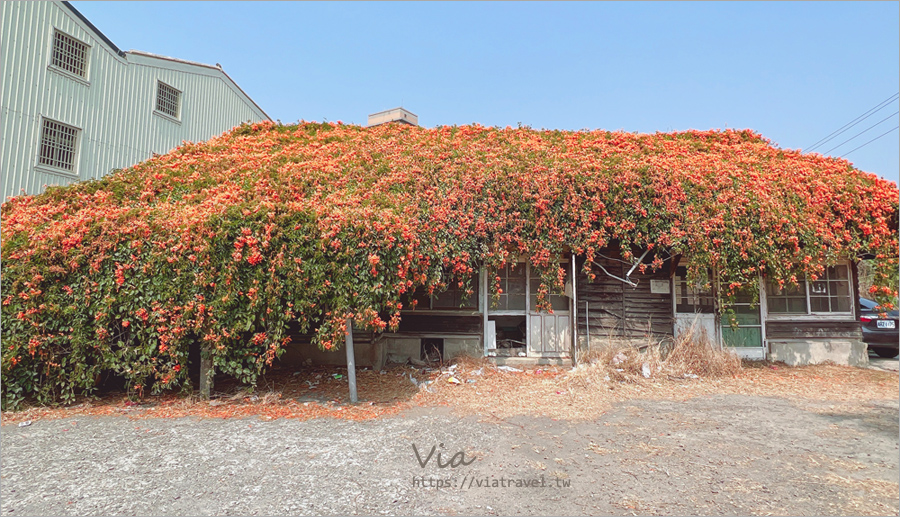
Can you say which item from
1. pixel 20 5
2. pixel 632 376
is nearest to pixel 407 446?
pixel 632 376

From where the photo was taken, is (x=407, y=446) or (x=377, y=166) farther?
(x=377, y=166)

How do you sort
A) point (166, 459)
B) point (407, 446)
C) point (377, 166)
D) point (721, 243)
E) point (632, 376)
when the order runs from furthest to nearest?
point (377, 166), point (721, 243), point (632, 376), point (407, 446), point (166, 459)

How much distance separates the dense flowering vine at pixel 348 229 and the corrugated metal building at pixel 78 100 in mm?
4490

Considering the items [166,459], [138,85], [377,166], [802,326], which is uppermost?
[138,85]

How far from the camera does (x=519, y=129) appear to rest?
12961 mm

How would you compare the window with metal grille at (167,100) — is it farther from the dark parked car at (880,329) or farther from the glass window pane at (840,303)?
the dark parked car at (880,329)

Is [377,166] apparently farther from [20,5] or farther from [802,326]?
[20,5]

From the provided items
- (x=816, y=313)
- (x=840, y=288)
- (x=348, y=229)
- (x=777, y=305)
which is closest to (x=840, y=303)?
(x=840, y=288)

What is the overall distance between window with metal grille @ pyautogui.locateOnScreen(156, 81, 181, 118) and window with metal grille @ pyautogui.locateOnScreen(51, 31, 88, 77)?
2.20 metres

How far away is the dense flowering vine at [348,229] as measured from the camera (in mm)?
6102

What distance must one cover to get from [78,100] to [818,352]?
19.7 m

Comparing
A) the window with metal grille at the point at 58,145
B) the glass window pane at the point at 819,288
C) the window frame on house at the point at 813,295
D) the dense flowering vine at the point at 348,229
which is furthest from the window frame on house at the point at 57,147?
the glass window pane at the point at 819,288

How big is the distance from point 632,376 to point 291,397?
5550 mm

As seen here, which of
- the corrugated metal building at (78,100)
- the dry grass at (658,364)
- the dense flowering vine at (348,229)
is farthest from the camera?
the corrugated metal building at (78,100)
